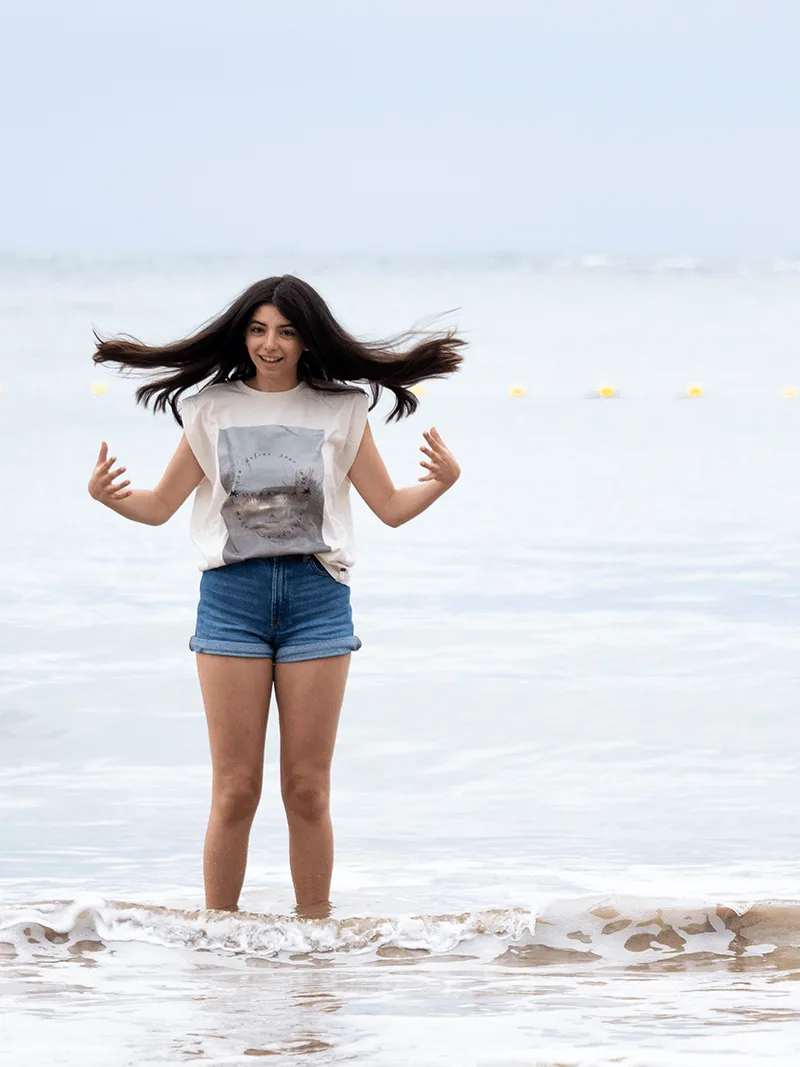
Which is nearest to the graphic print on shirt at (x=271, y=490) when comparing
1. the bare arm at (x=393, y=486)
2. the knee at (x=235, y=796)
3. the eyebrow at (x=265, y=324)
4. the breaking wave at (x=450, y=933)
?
the bare arm at (x=393, y=486)

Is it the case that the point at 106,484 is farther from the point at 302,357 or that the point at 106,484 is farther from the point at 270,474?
the point at 302,357

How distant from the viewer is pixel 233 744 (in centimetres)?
445

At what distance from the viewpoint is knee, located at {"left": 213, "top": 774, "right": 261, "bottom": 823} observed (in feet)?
14.7

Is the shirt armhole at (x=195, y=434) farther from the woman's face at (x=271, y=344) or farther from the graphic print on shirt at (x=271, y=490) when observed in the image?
the woman's face at (x=271, y=344)

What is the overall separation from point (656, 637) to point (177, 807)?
3.13 m

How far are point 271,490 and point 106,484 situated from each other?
385 mm

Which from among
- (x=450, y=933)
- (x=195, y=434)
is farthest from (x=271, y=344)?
(x=450, y=933)

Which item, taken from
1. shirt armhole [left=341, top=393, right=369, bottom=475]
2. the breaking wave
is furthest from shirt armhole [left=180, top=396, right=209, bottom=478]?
the breaking wave

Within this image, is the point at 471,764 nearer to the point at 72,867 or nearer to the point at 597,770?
the point at 597,770

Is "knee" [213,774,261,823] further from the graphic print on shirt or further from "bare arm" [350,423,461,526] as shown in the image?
"bare arm" [350,423,461,526]

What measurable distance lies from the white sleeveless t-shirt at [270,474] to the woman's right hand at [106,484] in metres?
0.20

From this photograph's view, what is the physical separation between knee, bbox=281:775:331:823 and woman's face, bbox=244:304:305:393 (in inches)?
38.2

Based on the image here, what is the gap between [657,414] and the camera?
20359 mm

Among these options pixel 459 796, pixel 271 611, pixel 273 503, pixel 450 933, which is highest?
pixel 273 503
